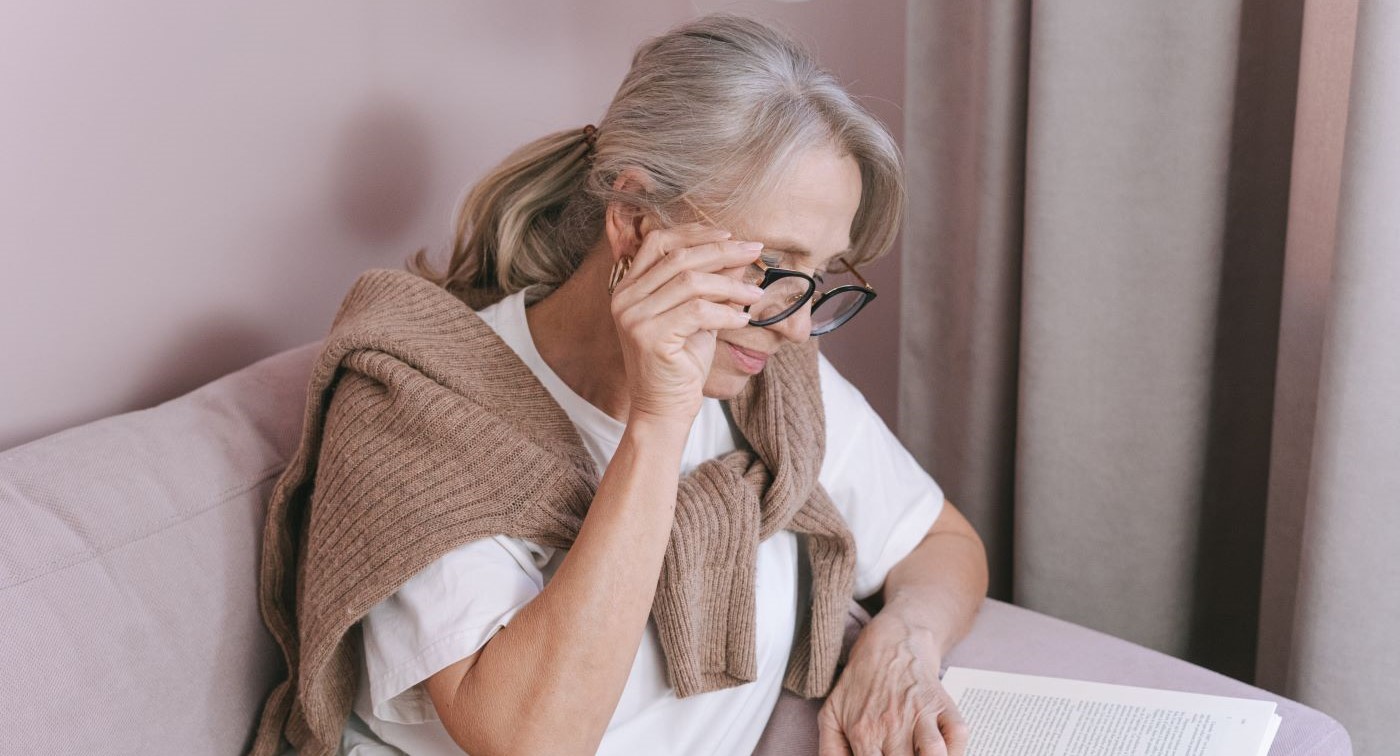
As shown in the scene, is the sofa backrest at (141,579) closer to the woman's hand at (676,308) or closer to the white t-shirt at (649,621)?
the white t-shirt at (649,621)

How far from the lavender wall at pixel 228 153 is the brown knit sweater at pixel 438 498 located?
0.27m

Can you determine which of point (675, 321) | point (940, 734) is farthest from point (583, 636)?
point (940, 734)

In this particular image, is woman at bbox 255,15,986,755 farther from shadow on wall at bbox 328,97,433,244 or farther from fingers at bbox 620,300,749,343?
shadow on wall at bbox 328,97,433,244

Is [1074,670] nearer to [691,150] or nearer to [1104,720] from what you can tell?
[1104,720]

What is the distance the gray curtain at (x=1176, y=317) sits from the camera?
4.64 feet

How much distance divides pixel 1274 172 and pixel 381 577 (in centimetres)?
131

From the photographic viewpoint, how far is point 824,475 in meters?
1.52

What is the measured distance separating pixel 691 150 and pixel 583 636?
1.56 feet

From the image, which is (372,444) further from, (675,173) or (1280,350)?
(1280,350)

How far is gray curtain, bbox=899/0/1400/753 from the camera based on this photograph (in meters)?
1.41

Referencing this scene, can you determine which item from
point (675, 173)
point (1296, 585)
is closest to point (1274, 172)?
point (1296, 585)

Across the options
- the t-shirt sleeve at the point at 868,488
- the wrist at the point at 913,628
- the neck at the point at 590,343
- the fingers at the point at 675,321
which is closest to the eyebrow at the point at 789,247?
the fingers at the point at 675,321

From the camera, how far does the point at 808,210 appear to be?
121cm

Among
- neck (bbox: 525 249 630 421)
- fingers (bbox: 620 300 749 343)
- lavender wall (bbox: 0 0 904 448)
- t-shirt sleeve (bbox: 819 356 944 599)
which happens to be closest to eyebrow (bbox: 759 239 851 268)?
fingers (bbox: 620 300 749 343)
